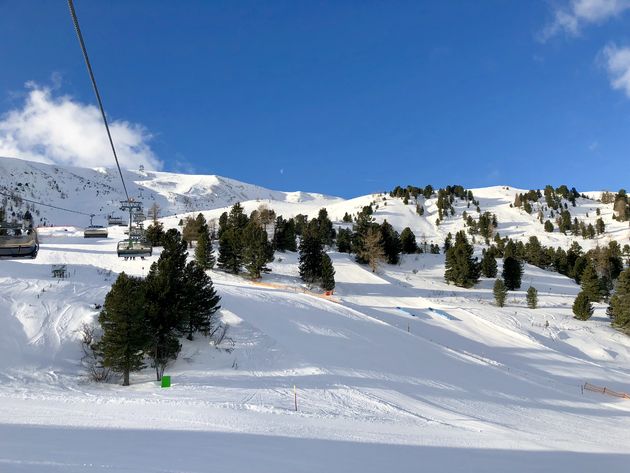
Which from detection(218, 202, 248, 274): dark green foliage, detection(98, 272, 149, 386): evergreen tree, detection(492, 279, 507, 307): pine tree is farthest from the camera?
detection(218, 202, 248, 274): dark green foliage

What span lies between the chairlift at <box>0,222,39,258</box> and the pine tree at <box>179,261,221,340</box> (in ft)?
28.9

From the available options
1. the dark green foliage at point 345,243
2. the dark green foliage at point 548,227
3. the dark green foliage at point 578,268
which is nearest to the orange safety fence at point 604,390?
the dark green foliage at point 345,243

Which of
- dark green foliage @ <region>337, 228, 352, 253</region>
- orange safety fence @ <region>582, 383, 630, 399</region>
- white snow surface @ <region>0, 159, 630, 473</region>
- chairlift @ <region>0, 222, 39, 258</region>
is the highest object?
dark green foliage @ <region>337, 228, 352, 253</region>

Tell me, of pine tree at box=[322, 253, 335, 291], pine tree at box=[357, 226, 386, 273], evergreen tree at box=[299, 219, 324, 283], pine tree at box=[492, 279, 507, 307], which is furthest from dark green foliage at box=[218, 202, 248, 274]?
pine tree at box=[492, 279, 507, 307]

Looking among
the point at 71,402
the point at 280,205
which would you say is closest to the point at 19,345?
the point at 71,402

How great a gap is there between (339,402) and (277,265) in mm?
38865

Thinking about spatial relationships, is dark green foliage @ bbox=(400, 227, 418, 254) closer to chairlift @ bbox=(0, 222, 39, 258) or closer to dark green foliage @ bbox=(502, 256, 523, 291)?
dark green foliage @ bbox=(502, 256, 523, 291)

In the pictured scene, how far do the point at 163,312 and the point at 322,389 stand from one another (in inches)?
402

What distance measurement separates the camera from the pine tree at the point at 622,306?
41438 millimetres

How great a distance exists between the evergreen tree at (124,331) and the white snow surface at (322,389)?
3.99 feet

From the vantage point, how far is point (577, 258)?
75625 mm

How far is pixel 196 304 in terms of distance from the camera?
25.5m

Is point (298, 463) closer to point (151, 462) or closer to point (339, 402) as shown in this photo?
point (151, 462)

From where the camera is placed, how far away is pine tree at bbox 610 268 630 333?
41438 mm
